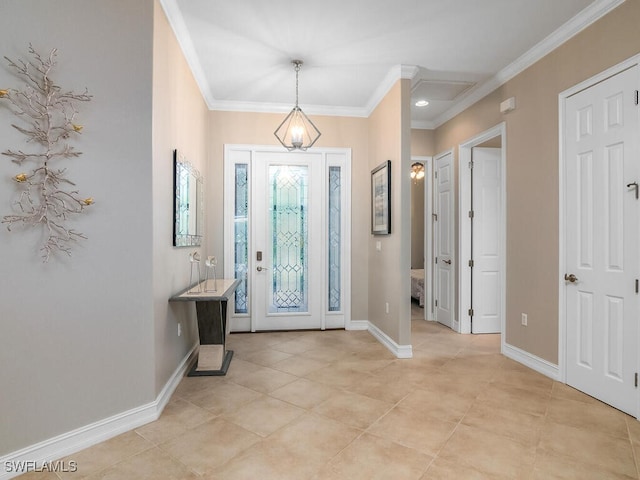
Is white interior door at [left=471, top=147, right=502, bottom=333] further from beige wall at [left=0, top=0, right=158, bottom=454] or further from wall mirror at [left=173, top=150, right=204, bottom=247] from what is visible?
beige wall at [left=0, top=0, right=158, bottom=454]

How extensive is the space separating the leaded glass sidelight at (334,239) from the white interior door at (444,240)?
4.85 feet

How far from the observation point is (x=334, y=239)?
188 inches

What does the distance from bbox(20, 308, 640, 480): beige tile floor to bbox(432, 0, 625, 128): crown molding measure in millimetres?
2814

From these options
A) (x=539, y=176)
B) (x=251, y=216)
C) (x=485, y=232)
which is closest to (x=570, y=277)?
(x=539, y=176)

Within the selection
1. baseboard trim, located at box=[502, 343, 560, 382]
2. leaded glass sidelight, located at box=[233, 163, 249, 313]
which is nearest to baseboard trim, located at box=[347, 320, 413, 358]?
baseboard trim, located at box=[502, 343, 560, 382]

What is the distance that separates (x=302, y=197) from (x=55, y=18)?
10.1 feet

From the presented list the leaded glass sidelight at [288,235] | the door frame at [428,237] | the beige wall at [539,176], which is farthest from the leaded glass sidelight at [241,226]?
the beige wall at [539,176]

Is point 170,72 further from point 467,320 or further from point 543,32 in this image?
point 467,320

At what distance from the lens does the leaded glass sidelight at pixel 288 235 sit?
4.66 m

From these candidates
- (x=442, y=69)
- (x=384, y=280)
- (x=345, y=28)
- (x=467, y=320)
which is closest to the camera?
(x=345, y=28)

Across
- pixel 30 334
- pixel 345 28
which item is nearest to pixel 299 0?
pixel 345 28

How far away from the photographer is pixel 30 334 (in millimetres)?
1896

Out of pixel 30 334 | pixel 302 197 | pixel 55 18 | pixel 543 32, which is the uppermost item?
pixel 543 32

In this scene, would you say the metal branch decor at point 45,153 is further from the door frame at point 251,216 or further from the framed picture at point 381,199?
the framed picture at point 381,199
